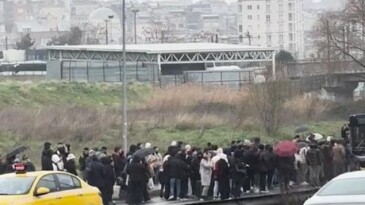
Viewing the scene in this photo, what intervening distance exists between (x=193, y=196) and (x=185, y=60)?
2555 inches

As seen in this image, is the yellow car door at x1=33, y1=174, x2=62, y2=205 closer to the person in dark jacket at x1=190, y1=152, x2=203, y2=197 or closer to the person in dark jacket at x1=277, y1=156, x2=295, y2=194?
the person in dark jacket at x1=190, y1=152, x2=203, y2=197

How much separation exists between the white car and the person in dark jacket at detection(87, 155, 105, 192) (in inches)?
426

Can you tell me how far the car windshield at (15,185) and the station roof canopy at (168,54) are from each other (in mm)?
68132

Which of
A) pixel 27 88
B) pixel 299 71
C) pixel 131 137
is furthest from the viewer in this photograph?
pixel 299 71

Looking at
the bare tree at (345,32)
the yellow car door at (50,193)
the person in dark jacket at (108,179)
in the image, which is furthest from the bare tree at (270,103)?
the yellow car door at (50,193)

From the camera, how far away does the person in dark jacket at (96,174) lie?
88.5 ft

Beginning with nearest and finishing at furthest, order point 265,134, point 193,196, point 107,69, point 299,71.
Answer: point 193,196 < point 265,134 < point 107,69 < point 299,71

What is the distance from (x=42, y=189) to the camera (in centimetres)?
2086

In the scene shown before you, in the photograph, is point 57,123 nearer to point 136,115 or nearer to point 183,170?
point 136,115

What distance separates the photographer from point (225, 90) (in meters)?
68.7

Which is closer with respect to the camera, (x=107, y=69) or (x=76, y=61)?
(x=107, y=69)

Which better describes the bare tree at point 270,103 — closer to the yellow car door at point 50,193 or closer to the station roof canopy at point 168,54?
the station roof canopy at point 168,54

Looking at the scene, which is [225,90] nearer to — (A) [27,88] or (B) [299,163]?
(A) [27,88]

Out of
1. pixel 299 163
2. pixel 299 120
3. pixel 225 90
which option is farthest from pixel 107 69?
pixel 299 163
